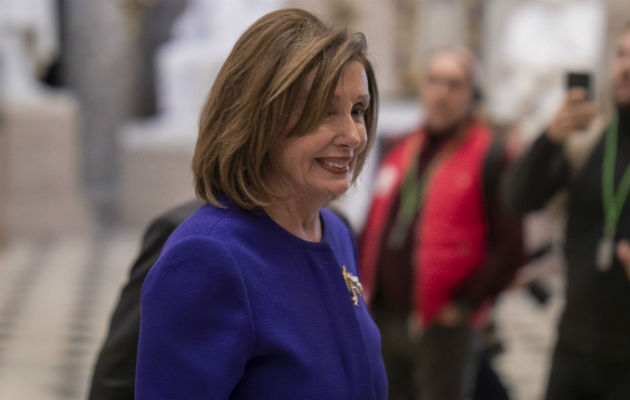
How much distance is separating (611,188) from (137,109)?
13.8m

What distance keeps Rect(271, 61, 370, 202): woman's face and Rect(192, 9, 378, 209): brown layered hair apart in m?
0.02

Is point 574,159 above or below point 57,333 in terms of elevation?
above

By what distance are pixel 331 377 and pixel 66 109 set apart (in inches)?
437

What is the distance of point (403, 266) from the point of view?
3.95 meters

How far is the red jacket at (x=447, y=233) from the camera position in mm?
3865

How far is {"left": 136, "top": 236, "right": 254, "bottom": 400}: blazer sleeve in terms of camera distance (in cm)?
163

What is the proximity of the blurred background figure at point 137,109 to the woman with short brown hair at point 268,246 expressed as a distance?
221 inches

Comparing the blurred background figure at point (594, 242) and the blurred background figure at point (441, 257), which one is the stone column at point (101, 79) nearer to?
the blurred background figure at point (441, 257)

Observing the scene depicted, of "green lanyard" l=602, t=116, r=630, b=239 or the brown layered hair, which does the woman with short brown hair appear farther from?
"green lanyard" l=602, t=116, r=630, b=239

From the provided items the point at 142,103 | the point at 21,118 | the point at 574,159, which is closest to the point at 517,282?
the point at 574,159

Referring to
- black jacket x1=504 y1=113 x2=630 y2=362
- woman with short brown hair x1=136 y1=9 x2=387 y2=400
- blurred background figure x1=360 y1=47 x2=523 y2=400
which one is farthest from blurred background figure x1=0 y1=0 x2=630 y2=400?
woman with short brown hair x1=136 y1=9 x2=387 y2=400

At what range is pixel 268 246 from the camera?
1773 mm

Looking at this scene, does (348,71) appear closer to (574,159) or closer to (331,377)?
(331,377)

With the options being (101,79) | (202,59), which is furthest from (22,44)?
(202,59)
